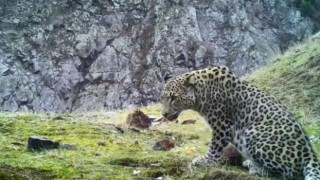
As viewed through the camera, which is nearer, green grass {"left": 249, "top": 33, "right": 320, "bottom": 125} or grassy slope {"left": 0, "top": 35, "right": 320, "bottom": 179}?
grassy slope {"left": 0, "top": 35, "right": 320, "bottom": 179}

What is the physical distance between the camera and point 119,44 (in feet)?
206

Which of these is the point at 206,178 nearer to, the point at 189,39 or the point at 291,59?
the point at 291,59

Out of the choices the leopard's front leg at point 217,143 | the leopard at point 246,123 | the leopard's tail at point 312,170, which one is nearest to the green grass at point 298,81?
the leopard at point 246,123

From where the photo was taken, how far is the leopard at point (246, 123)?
28.2 feet

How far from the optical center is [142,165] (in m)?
9.22

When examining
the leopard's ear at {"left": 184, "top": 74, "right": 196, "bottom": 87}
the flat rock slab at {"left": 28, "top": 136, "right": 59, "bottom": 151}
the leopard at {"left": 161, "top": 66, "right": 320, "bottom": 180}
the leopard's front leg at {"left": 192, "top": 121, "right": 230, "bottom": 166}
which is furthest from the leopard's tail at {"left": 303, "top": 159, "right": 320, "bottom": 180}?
the flat rock slab at {"left": 28, "top": 136, "right": 59, "bottom": 151}

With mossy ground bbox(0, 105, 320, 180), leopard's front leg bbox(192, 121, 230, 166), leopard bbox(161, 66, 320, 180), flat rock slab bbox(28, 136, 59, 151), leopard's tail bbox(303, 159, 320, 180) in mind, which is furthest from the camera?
flat rock slab bbox(28, 136, 59, 151)

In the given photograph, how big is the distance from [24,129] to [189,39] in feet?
174

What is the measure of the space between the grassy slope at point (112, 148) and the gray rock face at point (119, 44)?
39.8m

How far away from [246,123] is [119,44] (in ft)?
177

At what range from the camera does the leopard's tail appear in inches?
314

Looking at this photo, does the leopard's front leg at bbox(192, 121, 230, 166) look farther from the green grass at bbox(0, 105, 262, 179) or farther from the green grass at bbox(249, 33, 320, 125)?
the green grass at bbox(249, 33, 320, 125)

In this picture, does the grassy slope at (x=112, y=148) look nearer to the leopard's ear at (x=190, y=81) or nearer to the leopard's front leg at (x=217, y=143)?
the leopard's front leg at (x=217, y=143)

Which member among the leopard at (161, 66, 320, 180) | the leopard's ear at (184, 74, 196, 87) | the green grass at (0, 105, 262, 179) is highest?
the leopard's ear at (184, 74, 196, 87)
